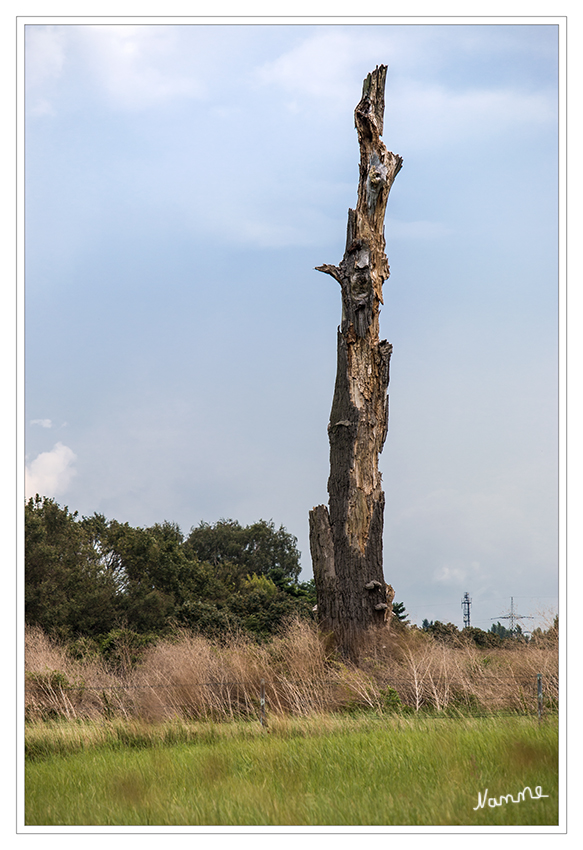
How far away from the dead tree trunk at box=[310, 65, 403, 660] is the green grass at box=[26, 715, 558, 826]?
126 inches

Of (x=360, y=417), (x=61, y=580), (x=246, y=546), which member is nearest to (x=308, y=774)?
(x=360, y=417)

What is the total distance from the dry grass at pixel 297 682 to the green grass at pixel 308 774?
36.7 inches

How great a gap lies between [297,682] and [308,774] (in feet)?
11.8

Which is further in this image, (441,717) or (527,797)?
(441,717)

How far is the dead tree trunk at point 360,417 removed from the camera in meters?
10.5

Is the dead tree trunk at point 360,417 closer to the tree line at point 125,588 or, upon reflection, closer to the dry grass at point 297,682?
the dry grass at point 297,682

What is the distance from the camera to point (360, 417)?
35.3 ft

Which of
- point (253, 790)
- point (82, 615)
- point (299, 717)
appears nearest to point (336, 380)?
point (299, 717)

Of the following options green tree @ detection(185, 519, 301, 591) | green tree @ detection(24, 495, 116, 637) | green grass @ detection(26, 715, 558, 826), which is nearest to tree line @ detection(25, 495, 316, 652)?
green tree @ detection(24, 495, 116, 637)

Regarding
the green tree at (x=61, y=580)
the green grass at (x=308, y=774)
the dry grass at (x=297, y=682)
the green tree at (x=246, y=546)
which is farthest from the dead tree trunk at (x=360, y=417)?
the green tree at (x=246, y=546)

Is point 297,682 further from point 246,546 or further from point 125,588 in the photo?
point 246,546
